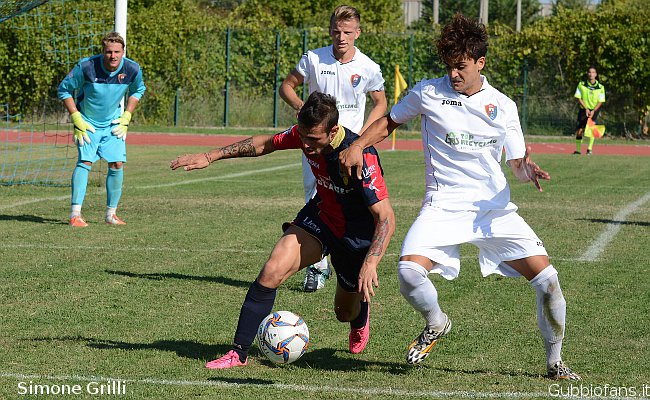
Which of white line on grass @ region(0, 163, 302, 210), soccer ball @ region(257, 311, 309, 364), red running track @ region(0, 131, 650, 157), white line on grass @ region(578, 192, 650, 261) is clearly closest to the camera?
soccer ball @ region(257, 311, 309, 364)

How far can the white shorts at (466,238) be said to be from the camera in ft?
18.2

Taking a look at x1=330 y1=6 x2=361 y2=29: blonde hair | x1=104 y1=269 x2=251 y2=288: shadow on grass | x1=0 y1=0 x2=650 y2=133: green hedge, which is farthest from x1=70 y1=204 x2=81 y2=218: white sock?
x1=0 y1=0 x2=650 y2=133: green hedge

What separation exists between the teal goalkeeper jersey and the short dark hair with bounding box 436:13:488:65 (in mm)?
6692

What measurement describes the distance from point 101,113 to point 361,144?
6.75m

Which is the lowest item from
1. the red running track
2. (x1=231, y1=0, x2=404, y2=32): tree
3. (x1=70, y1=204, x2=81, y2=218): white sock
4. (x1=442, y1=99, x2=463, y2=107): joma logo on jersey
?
the red running track

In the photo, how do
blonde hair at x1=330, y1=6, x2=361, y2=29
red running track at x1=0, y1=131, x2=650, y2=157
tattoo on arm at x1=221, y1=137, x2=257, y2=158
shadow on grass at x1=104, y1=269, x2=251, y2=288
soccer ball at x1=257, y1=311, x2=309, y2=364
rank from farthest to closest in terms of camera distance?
red running track at x1=0, y1=131, x2=650, y2=157, blonde hair at x1=330, y1=6, x2=361, y2=29, shadow on grass at x1=104, y1=269, x2=251, y2=288, tattoo on arm at x1=221, y1=137, x2=257, y2=158, soccer ball at x1=257, y1=311, x2=309, y2=364

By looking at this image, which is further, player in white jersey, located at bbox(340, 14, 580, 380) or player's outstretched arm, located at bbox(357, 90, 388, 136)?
player's outstretched arm, located at bbox(357, 90, 388, 136)

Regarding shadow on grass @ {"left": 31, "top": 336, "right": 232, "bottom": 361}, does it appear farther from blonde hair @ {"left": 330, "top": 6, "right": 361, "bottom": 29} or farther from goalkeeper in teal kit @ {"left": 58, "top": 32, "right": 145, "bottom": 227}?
goalkeeper in teal kit @ {"left": 58, "top": 32, "right": 145, "bottom": 227}

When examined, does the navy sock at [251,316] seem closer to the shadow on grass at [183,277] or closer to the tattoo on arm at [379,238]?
the tattoo on arm at [379,238]

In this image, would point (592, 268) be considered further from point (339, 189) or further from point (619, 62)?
point (619, 62)

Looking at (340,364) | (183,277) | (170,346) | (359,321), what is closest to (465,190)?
(359,321)

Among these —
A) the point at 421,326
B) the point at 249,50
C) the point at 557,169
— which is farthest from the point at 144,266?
the point at 249,50

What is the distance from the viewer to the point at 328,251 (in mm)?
6055

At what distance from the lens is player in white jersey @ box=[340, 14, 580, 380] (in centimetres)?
555
